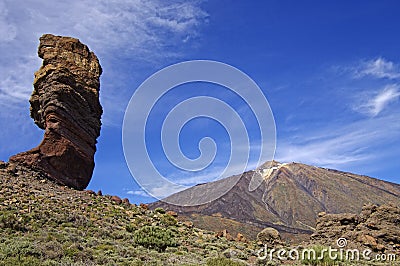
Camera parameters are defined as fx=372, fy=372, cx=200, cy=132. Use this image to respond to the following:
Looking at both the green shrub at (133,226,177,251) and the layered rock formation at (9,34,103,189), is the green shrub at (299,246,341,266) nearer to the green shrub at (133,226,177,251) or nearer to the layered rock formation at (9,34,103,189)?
the green shrub at (133,226,177,251)

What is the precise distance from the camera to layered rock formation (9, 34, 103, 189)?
28.3 meters

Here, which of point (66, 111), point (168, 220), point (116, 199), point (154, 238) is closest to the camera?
point (154, 238)

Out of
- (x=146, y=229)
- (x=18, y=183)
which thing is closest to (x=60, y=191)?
(x=18, y=183)

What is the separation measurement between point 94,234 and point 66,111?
493 inches

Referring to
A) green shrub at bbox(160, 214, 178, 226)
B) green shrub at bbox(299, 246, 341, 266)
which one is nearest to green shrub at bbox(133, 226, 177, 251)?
green shrub at bbox(160, 214, 178, 226)

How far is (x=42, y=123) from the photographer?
30.9m

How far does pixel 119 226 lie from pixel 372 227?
60.0 feet

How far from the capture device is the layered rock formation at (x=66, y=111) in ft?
92.9

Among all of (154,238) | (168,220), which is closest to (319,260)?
(154,238)

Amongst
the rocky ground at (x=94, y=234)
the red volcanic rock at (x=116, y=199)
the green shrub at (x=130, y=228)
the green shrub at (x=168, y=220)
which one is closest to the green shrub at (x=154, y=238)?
the rocky ground at (x=94, y=234)

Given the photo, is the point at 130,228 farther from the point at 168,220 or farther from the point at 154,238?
the point at 168,220

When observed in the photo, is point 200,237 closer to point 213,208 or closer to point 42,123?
point 42,123

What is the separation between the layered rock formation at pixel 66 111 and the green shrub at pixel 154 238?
1038cm

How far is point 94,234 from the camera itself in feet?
67.3
